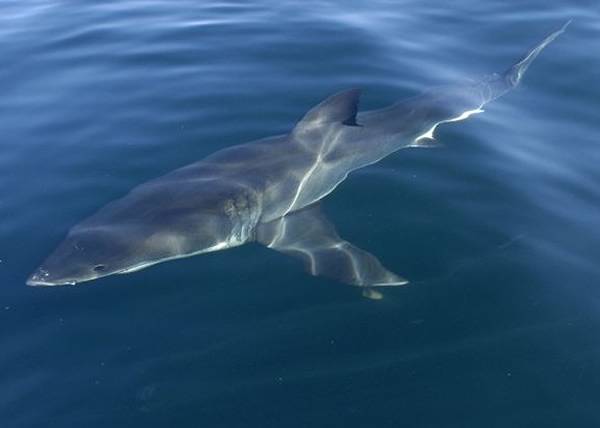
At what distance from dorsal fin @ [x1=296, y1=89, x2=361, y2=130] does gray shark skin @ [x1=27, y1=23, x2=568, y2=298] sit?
1cm

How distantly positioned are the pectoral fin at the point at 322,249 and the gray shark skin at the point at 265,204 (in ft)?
0.04

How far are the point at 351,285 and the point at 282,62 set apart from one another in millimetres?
6059

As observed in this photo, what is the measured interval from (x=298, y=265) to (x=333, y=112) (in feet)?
8.99

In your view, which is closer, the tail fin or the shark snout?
the shark snout

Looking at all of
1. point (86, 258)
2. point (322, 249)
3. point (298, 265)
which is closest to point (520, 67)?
point (322, 249)

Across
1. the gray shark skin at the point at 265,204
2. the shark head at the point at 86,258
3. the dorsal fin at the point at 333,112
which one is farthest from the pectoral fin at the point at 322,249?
the shark head at the point at 86,258

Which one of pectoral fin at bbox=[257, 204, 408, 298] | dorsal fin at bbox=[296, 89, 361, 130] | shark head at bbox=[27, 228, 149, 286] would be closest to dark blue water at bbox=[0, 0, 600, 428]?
pectoral fin at bbox=[257, 204, 408, 298]

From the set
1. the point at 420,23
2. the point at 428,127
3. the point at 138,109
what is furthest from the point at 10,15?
the point at 428,127

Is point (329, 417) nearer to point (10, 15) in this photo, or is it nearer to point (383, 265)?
point (383, 265)

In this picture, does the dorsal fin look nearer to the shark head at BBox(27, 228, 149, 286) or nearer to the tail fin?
the shark head at BBox(27, 228, 149, 286)

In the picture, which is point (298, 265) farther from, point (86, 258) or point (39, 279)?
point (39, 279)

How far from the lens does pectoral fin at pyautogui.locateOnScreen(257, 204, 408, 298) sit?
22.3ft

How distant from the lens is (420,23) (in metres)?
13.8

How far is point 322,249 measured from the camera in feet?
24.0
